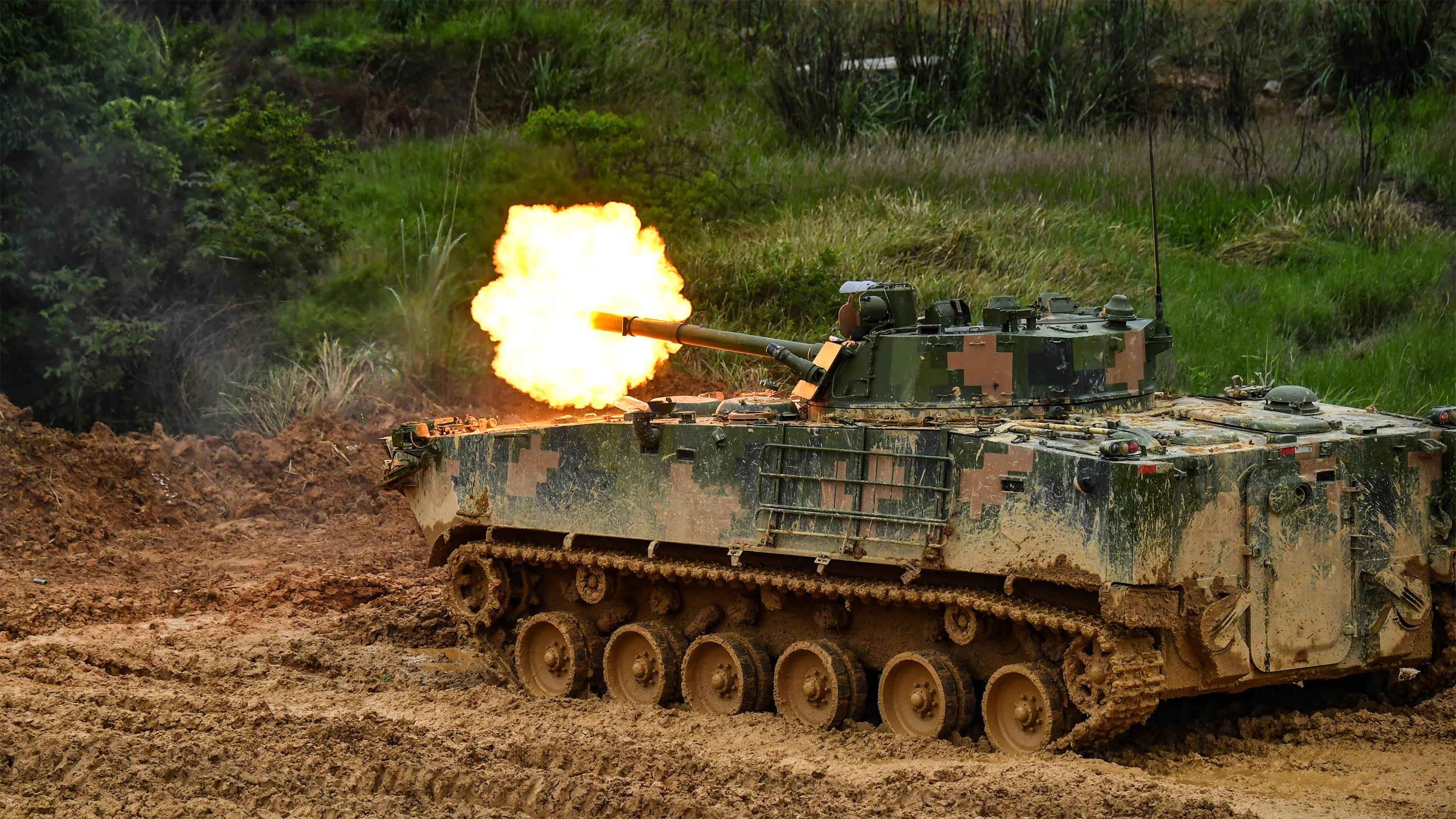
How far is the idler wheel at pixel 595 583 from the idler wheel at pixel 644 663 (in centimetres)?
26

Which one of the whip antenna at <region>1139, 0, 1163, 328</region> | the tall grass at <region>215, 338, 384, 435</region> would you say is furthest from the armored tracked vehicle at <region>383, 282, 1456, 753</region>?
the tall grass at <region>215, 338, 384, 435</region>

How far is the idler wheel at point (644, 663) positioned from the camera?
11.3 metres

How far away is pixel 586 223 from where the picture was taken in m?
13.8

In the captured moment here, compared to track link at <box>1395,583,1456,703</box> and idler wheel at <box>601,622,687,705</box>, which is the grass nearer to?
track link at <box>1395,583,1456,703</box>

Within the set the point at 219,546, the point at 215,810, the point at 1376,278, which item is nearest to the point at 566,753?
the point at 215,810

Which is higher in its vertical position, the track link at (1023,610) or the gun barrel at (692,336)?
the gun barrel at (692,336)

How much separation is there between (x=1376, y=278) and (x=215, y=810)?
46.5 ft

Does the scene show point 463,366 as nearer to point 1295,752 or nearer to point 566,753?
point 566,753

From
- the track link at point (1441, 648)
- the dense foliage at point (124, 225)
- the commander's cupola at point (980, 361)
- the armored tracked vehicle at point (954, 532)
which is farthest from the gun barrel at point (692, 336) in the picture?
the dense foliage at point (124, 225)

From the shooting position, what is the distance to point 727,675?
1104cm

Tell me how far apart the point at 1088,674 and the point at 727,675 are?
2756mm

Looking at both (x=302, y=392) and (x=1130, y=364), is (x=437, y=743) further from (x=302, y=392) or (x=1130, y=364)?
(x=302, y=392)

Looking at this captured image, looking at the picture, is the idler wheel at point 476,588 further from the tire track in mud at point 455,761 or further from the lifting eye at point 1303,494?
the lifting eye at point 1303,494

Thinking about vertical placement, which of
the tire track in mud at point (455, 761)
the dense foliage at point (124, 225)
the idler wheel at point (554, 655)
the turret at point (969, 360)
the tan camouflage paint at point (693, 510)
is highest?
the dense foliage at point (124, 225)
